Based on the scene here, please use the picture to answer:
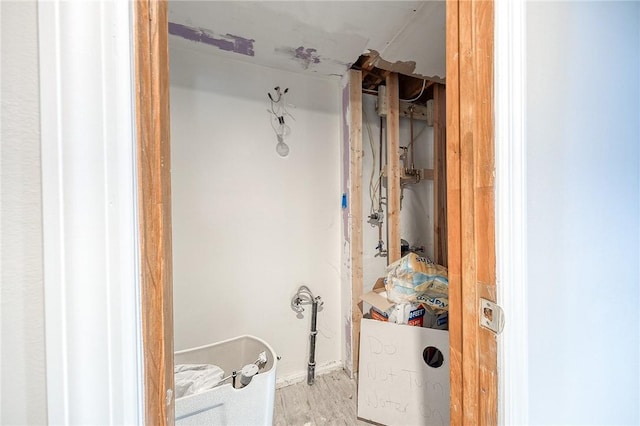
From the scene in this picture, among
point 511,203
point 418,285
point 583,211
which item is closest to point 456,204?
point 511,203

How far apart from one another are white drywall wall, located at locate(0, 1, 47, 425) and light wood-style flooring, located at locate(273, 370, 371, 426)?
1.57m

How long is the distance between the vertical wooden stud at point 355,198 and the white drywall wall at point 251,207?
0.53ft

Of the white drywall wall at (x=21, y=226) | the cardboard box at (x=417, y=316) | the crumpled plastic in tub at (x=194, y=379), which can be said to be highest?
the white drywall wall at (x=21, y=226)

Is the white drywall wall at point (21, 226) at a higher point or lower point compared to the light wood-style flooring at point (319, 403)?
higher

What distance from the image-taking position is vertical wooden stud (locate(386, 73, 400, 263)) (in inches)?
75.1

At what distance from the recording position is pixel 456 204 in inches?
24.0

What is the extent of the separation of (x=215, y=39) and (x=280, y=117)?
0.56 m

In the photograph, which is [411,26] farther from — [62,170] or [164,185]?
[62,170]

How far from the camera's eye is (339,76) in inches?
76.7

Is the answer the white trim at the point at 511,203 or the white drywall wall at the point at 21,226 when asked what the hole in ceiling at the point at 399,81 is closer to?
the white trim at the point at 511,203

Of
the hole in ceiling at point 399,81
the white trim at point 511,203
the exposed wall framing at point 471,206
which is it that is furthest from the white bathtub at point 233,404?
the hole in ceiling at point 399,81

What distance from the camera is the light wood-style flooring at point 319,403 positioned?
1521 mm

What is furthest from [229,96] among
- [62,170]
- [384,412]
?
[384,412]

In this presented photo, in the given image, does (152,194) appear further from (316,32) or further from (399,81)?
(399,81)
